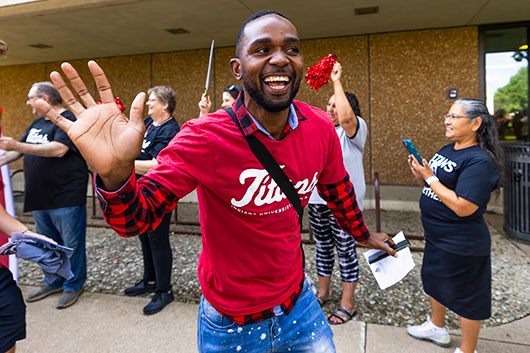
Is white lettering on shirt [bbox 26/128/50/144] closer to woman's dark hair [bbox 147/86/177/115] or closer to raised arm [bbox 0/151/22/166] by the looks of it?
raised arm [bbox 0/151/22/166]

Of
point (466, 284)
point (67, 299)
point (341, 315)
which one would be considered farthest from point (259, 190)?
point (67, 299)

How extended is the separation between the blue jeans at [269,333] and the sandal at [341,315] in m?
1.57

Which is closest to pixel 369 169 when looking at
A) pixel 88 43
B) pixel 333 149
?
pixel 333 149

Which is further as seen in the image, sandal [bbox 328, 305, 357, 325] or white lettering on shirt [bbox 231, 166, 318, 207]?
sandal [bbox 328, 305, 357, 325]

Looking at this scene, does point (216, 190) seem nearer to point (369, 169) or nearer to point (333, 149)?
point (333, 149)

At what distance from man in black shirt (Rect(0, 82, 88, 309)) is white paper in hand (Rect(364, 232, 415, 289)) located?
2.98 m

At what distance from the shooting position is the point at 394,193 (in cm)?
747

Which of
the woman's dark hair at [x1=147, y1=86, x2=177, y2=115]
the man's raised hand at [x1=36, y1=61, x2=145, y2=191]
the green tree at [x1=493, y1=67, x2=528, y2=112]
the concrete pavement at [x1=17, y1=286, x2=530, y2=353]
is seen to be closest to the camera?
the man's raised hand at [x1=36, y1=61, x2=145, y2=191]

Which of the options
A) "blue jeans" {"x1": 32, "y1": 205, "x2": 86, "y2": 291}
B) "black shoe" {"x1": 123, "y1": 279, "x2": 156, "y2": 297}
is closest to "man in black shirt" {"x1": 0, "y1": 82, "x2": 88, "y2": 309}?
"blue jeans" {"x1": 32, "y1": 205, "x2": 86, "y2": 291}

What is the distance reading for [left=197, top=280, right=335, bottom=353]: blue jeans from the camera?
59.9 inches

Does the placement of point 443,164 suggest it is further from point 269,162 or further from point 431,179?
point 269,162

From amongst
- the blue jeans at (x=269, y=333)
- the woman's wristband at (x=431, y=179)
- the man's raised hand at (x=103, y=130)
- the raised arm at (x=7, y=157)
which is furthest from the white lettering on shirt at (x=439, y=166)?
the raised arm at (x=7, y=157)

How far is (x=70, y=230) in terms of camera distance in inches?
145

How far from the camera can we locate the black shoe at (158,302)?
340cm
